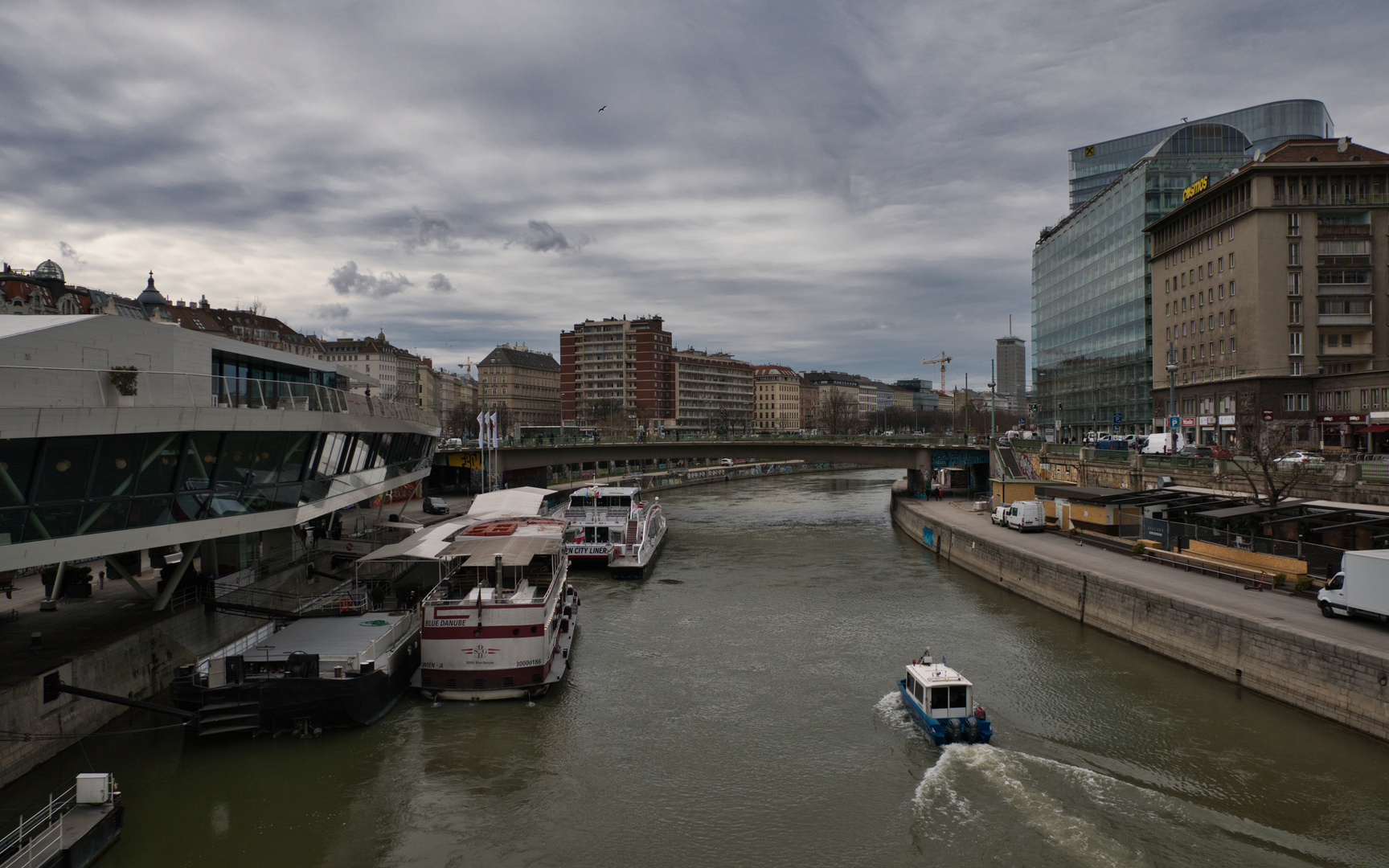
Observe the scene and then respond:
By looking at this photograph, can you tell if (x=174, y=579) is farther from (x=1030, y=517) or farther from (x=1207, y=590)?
(x=1030, y=517)

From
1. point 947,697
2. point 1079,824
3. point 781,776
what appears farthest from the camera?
point 947,697

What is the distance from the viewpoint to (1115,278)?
81438 millimetres

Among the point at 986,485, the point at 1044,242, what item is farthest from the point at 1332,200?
the point at 1044,242

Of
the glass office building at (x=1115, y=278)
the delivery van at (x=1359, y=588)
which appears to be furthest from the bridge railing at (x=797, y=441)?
the delivery van at (x=1359, y=588)

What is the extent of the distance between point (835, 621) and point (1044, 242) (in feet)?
280

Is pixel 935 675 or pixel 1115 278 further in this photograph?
pixel 1115 278

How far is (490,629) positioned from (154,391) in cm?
1022

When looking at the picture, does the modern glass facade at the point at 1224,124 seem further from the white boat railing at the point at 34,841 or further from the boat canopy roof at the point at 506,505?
the white boat railing at the point at 34,841

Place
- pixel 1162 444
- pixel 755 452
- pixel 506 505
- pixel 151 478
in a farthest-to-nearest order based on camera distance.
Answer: pixel 755 452
pixel 1162 444
pixel 506 505
pixel 151 478

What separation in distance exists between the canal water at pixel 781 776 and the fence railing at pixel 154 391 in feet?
26.2

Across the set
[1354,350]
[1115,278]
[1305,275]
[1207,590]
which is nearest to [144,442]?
[1207,590]

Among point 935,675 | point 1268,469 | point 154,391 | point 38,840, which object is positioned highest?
point 154,391

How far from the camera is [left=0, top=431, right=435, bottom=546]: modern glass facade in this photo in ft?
51.6

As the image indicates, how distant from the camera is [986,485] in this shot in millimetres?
73438
